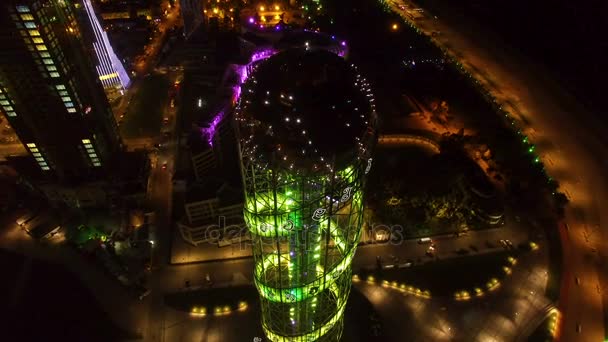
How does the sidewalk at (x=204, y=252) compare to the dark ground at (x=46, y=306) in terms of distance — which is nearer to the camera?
the dark ground at (x=46, y=306)

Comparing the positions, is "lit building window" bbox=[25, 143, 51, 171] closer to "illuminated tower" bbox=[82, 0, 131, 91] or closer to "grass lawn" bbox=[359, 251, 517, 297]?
"illuminated tower" bbox=[82, 0, 131, 91]

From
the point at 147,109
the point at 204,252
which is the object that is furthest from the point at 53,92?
the point at 204,252

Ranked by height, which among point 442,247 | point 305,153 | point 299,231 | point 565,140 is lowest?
point 442,247

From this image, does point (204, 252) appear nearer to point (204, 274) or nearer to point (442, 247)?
point (204, 274)

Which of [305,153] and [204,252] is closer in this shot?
[305,153]

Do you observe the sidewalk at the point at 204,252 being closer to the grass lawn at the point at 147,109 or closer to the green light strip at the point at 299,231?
the green light strip at the point at 299,231

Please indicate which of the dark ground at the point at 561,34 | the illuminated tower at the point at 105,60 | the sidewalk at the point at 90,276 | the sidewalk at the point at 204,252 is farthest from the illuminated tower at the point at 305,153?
the dark ground at the point at 561,34

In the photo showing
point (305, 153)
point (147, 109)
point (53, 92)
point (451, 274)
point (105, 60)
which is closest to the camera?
point (305, 153)

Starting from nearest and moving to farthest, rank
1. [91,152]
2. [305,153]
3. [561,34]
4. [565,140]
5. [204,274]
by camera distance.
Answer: [305,153] < [204,274] < [91,152] < [565,140] < [561,34]
